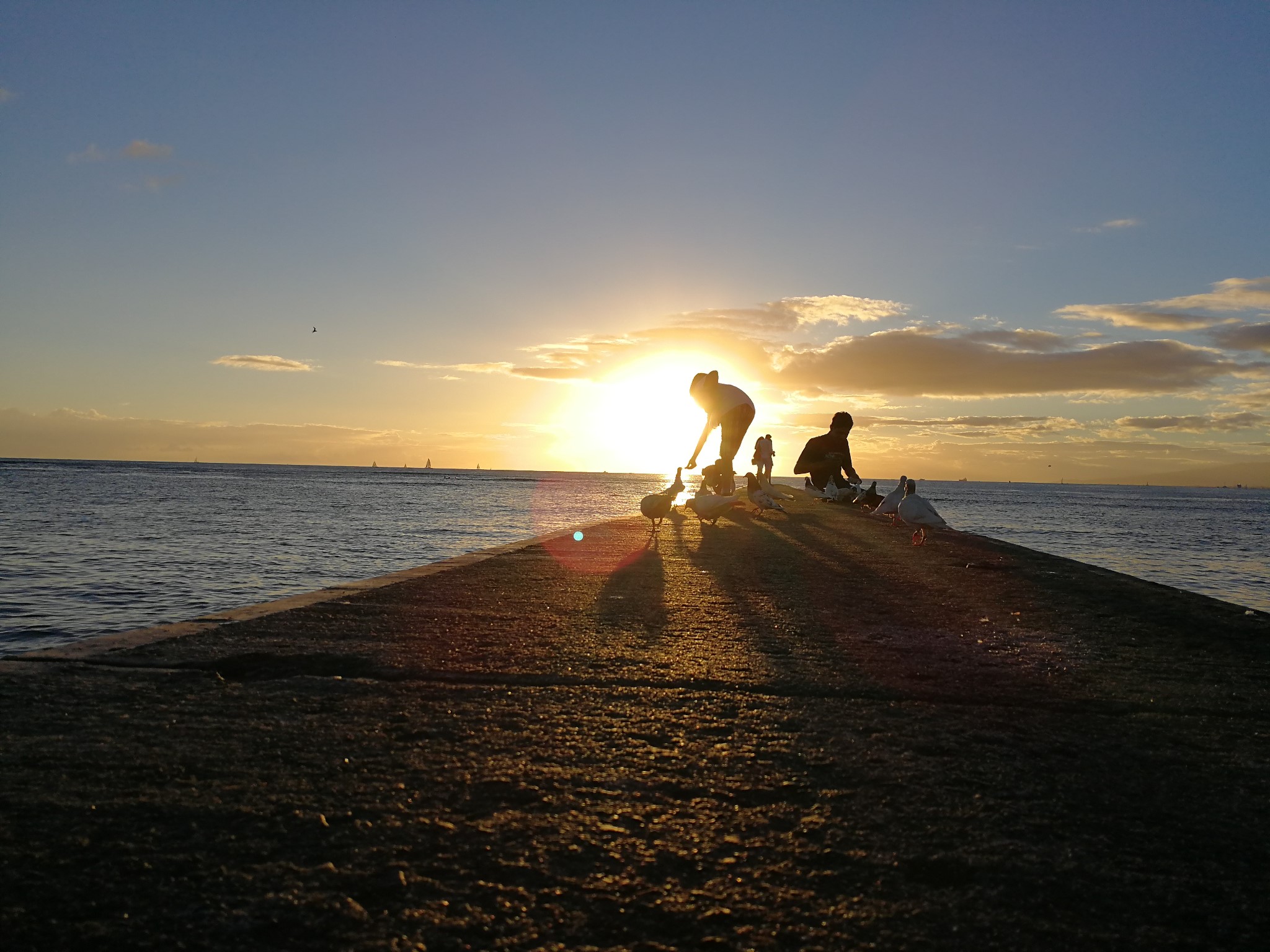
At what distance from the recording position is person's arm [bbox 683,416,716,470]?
15502 mm

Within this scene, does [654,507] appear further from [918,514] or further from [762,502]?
[762,502]

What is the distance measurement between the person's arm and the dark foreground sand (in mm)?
10202

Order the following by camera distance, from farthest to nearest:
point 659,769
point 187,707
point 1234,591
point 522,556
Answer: point 1234,591 < point 522,556 < point 187,707 < point 659,769

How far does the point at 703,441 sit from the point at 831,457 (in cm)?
1167

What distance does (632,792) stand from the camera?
8.58ft

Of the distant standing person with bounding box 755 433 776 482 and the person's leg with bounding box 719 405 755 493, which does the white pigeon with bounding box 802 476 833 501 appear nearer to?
the distant standing person with bounding box 755 433 776 482

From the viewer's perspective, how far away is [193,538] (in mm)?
18859

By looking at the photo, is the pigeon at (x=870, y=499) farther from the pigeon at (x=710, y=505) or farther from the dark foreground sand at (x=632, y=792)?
the dark foreground sand at (x=632, y=792)

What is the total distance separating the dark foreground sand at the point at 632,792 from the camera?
1918 mm

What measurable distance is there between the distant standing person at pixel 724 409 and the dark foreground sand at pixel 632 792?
12.5 m

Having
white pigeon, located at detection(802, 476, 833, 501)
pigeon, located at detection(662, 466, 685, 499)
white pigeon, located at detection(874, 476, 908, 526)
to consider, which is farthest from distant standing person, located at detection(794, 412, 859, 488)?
pigeon, located at detection(662, 466, 685, 499)

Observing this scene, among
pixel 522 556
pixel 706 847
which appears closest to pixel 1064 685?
pixel 706 847

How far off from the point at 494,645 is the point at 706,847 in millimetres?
2711

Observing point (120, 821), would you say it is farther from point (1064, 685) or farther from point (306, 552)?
point (306, 552)
